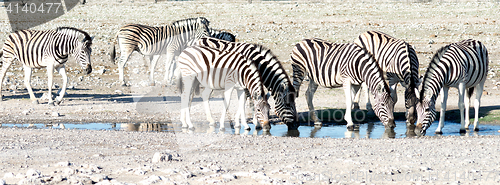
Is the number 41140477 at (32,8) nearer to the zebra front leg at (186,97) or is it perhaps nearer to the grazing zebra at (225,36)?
the grazing zebra at (225,36)

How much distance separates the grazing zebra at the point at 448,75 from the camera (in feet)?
30.7

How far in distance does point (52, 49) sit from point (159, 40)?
176 inches

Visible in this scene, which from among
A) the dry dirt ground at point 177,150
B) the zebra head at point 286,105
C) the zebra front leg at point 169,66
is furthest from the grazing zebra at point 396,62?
the zebra front leg at point 169,66

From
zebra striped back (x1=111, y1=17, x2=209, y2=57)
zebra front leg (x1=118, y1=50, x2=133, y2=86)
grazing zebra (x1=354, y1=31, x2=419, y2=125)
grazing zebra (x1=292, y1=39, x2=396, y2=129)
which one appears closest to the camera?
grazing zebra (x1=292, y1=39, x2=396, y2=129)

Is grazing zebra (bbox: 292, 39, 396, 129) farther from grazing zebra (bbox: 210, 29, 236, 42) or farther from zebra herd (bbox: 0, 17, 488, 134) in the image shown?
grazing zebra (bbox: 210, 29, 236, 42)

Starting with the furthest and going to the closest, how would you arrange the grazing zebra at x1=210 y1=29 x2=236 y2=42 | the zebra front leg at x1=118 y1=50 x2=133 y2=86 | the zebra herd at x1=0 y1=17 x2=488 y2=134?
the zebra front leg at x1=118 y1=50 x2=133 y2=86 < the grazing zebra at x1=210 y1=29 x2=236 y2=42 < the zebra herd at x1=0 y1=17 x2=488 y2=134

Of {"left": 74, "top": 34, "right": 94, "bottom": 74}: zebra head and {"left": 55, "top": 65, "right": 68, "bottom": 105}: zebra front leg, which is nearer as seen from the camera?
{"left": 55, "top": 65, "right": 68, "bottom": 105}: zebra front leg

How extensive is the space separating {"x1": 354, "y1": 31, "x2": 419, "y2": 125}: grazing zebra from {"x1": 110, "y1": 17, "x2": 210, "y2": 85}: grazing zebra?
18.3 ft

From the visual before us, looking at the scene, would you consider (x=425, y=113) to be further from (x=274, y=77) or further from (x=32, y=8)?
(x=32, y=8)

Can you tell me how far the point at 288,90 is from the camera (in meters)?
9.55

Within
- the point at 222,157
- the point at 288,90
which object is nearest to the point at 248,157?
the point at 222,157

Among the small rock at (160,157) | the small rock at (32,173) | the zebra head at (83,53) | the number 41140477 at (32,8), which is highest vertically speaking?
the number 41140477 at (32,8)

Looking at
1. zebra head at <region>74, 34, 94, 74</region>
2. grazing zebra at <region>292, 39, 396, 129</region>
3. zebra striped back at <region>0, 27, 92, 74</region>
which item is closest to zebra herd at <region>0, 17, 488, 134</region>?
grazing zebra at <region>292, 39, 396, 129</region>

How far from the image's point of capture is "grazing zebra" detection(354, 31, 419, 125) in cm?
1046
